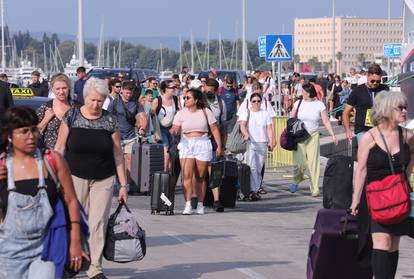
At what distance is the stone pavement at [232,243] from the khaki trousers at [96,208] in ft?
2.99

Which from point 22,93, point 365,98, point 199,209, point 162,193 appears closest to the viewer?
point 365,98

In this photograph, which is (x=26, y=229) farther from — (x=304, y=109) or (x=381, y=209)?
(x=304, y=109)

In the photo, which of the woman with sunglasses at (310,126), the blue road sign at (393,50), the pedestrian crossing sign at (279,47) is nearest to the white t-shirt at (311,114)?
the woman with sunglasses at (310,126)

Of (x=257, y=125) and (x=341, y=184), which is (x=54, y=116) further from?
(x=257, y=125)

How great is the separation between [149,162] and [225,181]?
2653mm

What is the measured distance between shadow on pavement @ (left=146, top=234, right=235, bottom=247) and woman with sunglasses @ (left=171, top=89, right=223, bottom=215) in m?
Result: 1.90

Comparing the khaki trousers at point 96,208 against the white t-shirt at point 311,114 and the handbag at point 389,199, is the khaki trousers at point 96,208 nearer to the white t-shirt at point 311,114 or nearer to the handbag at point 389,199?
the handbag at point 389,199

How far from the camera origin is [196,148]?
15.8 metres

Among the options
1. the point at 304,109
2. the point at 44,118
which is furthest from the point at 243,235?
the point at 304,109

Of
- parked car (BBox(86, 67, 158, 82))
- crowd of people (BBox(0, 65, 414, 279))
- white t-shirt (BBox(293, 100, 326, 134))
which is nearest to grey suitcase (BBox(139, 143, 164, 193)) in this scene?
crowd of people (BBox(0, 65, 414, 279))

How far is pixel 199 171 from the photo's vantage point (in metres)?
16.0

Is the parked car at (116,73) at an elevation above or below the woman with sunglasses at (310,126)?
above

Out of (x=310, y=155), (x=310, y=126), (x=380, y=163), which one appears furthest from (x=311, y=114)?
(x=380, y=163)

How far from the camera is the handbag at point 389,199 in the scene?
28.8 feet
